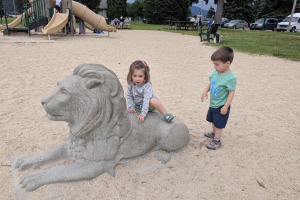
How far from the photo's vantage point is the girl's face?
2404 mm

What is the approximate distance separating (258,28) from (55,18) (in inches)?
1044

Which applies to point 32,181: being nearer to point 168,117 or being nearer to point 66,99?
point 66,99

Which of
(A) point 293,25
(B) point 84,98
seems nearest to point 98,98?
(B) point 84,98

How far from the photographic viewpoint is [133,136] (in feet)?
8.33

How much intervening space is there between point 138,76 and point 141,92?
0.64 ft

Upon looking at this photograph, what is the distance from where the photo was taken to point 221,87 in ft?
9.12

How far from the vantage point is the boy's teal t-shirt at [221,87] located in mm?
2711

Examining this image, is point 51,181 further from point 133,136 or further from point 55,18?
point 55,18

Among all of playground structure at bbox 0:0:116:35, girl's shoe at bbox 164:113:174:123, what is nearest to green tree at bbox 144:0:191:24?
playground structure at bbox 0:0:116:35

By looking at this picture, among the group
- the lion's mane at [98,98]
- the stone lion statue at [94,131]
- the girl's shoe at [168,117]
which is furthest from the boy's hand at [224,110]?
the lion's mane at [98,98]

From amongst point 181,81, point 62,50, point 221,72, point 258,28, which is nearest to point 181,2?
point 258,28

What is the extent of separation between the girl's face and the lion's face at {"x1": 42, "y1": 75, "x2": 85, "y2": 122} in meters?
0.60

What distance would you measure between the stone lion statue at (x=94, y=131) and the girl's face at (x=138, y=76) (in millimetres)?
320

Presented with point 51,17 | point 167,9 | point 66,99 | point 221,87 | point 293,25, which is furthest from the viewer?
point 167,9
